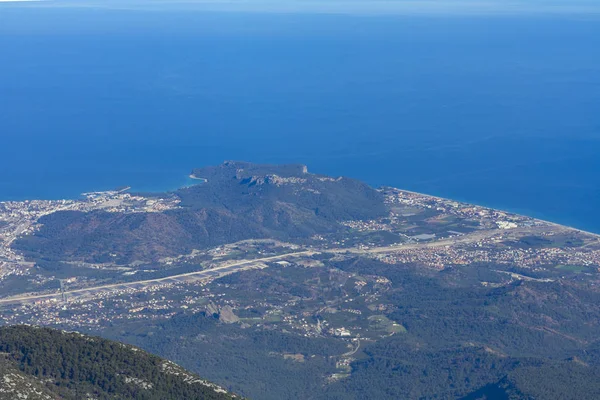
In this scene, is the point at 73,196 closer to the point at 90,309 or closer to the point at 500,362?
the point at 90,309

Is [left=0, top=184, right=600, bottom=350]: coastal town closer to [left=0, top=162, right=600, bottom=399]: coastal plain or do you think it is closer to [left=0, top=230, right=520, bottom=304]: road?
[left=0, top=230, right=520, bottom=304]: road

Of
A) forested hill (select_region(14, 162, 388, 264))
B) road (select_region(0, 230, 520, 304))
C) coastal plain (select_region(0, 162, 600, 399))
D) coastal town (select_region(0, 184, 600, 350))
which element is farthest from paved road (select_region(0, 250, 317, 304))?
forested hill (select_region(14, 162, 388, 264))

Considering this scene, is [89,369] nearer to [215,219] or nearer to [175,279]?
[175,279]

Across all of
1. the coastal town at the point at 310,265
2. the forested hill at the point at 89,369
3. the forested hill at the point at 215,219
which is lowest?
the forested hill at the point at 89,369

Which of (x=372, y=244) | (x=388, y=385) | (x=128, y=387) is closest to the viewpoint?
(x=128, y=387)

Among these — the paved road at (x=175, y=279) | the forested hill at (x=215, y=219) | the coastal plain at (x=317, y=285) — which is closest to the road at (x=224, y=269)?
the paved road at (x=175, y=279)

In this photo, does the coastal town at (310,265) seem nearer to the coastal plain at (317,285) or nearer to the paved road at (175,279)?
the paved road at (175,279)

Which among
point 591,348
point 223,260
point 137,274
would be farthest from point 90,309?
point 591,348

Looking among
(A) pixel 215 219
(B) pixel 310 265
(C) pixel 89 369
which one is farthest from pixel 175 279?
(C) pixel 89 369
